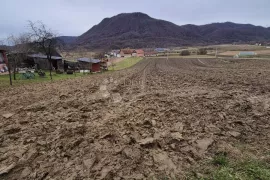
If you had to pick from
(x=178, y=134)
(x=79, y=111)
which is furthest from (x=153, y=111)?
(x=79, y=111)

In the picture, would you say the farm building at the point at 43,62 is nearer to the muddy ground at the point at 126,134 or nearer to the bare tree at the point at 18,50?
the bare tree at the point at 18,50

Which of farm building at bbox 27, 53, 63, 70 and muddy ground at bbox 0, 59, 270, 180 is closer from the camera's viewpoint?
muddy ground at bbox 0, 59, 270, 180

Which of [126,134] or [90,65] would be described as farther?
[90,65]

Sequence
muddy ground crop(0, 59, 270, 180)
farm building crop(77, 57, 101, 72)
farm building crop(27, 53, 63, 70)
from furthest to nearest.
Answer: farm building crop(27, 53, 63, 70), farm building crop(77, 57, 101, 72), muddy ground crop(0, 59, 270, 180)

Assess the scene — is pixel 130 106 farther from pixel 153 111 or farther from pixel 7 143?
pixel 7 143

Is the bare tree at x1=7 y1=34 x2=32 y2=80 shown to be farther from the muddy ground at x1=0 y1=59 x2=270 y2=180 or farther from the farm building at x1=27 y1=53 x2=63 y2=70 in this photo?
the muddy ground at x1=0 y1=59 x2=270 y2=180

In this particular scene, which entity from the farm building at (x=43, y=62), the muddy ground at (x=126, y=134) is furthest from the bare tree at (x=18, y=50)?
the muddy ground at (x=126, y=134)

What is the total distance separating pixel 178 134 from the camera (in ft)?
20.3

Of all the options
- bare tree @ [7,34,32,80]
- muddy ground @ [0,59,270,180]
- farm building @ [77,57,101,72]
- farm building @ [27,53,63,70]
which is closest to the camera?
muddy ground @ [0,59,270,180]

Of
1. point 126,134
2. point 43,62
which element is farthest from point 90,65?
point 126,134

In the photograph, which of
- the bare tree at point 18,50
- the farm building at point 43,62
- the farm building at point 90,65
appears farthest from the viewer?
the farm building at point 43,62

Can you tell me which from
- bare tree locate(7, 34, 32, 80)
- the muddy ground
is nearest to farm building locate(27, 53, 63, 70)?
bare tree locate(7, 34, 32, 80)

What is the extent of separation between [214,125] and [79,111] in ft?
18.3

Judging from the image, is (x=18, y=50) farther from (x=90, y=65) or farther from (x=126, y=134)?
(x=126, y=134)
